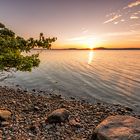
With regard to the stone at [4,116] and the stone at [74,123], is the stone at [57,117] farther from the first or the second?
the stone at [4,116]

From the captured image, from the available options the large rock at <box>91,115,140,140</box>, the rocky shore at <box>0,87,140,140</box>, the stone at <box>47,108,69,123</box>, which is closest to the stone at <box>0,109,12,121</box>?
the rocky shore at <box>0,87,140,140</box>

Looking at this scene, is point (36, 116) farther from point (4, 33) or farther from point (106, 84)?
point (106, 84)

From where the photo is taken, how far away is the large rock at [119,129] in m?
11.3

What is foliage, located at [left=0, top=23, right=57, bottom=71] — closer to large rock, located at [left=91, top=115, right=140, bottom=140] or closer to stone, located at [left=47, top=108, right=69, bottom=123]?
stone, located at [left=47, top=108, right=69, bottom=123]

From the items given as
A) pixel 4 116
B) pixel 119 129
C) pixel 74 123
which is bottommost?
pixel 74 123

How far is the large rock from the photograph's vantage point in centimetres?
1128

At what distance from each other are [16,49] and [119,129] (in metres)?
11.5

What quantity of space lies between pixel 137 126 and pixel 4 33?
46.0 ft

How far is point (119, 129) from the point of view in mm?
12023

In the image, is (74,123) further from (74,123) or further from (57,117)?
(57,117)

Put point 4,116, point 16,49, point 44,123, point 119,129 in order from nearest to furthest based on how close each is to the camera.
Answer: point 119,129 < point 4,116 < point 44,123 < point 16,49

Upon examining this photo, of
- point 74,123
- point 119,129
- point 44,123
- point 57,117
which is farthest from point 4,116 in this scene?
point 119,129

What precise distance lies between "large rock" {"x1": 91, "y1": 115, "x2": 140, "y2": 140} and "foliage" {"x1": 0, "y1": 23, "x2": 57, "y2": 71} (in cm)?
864

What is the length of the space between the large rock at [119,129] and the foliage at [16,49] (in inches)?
340
